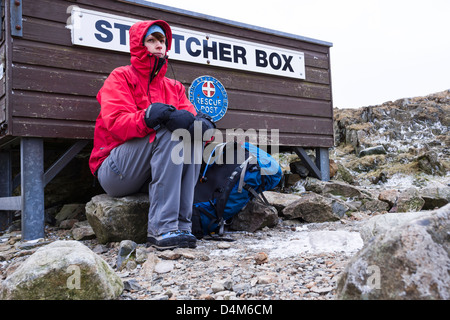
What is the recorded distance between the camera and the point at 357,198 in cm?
544

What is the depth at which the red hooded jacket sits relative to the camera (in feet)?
10.4

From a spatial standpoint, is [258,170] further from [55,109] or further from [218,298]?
[55,109]

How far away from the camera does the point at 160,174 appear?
3.14m

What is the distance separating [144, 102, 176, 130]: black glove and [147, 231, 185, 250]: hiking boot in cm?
89

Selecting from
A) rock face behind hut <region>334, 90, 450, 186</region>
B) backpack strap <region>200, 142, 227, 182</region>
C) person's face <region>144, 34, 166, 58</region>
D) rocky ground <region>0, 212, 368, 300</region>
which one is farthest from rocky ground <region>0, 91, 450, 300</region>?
rock face behind hut <region>334, 90, 450, 186</region>

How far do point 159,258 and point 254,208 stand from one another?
158cm

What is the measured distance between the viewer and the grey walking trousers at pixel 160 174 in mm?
3092

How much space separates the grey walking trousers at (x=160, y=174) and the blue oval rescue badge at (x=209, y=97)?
202 centimetres

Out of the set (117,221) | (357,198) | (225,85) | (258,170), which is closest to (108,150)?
(117,221)

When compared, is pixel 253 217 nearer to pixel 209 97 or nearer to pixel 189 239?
pixel 189 239

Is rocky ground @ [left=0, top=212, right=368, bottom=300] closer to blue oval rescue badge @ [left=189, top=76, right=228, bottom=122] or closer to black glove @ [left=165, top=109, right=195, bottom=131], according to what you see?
black glove @ [left=165, top=109, right=195, bottom=131]

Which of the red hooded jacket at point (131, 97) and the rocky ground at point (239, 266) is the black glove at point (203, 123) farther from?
the rocky ground at point (239, 266)

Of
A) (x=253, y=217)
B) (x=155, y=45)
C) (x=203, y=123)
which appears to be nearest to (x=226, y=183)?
(x=253, y=217)

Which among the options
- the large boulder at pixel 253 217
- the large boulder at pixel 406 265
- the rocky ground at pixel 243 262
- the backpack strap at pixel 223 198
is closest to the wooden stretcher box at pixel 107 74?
the rocky ground at pixel 243 262
